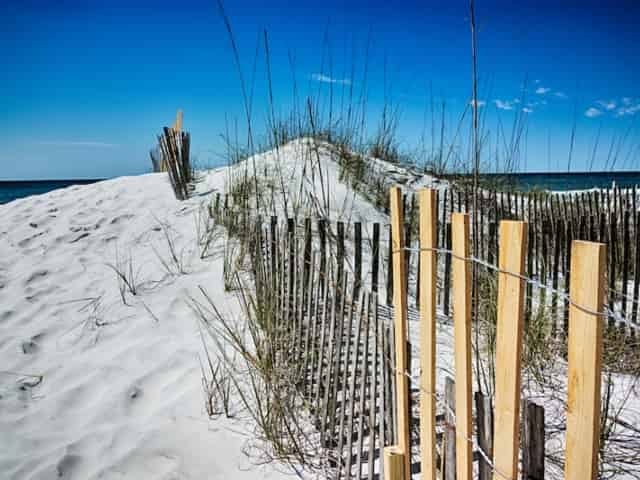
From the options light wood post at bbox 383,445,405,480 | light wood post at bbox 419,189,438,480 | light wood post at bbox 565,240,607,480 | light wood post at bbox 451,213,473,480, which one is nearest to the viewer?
light wood post at bbox 565,240,607,480

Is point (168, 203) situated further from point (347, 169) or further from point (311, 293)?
point (311, 293)

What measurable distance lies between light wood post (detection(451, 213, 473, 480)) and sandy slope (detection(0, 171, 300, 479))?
1318 millimetres

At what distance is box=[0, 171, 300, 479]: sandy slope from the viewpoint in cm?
222

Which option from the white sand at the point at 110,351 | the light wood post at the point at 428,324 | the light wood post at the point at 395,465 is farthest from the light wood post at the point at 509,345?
the white sand at the point at 110,351

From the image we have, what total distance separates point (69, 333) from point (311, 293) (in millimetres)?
2406

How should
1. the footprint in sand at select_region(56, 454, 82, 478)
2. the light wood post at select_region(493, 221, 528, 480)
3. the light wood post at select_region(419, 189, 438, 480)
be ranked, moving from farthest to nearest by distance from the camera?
the footprint in sand at select_region(56, 454, 82, 478)
the light wood post at select_region(419, 189, 438, 480)
the light wood post at select_region(493, 221, 528, 480)

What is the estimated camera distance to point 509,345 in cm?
88

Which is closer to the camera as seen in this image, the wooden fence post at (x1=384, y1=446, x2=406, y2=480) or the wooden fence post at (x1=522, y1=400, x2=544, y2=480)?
the wooden fence post at (x1=522, y1=400, x2=544, y2=480)

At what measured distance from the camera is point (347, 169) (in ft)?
22.7

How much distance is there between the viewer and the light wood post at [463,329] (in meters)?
1.02

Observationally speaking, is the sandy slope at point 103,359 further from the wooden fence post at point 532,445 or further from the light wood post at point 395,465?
the wooden fence post at point 532,445

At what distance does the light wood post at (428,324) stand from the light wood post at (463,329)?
0.12 metres

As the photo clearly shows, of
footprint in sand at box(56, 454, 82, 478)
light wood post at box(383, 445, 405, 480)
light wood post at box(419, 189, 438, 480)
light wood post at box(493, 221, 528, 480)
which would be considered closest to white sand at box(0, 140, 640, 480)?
footprint in sand at box(56, 454, 82, 478)

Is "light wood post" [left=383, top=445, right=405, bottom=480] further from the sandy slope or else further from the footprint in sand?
the footprint in sand
